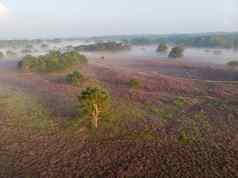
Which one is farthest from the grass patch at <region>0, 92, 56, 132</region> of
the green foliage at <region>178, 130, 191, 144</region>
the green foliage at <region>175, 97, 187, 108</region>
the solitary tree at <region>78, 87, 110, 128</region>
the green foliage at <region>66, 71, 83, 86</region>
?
the green foliage at <region>175, 97, 187, 108</region>

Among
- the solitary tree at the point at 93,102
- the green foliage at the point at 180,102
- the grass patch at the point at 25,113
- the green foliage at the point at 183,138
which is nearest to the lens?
the green foliage at the point at 183,138

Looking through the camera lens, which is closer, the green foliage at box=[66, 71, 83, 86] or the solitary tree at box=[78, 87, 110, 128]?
the solitary tree at box=[78, 87, 110, 128]

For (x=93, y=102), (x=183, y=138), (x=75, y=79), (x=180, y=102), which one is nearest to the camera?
(x=183, y=138)

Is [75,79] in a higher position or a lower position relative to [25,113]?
higher

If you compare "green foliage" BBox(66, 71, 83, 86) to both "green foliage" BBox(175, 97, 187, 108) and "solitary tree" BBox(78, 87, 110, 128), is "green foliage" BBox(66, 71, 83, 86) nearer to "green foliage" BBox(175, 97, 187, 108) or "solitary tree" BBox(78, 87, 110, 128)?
"solitary tree" BBox(78, 87, 110, 128)

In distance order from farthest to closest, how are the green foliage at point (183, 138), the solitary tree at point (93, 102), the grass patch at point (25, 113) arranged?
the grass patch at point (25, 113) → the solitary tree at point (93, 102) → the green foliage at point (183, 138)

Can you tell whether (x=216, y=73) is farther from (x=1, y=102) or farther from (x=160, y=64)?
(x=1, y=102)

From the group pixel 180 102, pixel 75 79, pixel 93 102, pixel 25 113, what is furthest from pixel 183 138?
pixel 75 79

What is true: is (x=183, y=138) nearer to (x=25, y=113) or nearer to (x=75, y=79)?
(x=25, y=113)

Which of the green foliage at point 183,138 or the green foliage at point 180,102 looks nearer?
the green foliage at point 183,138

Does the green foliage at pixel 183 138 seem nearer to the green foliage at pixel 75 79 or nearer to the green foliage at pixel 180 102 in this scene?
the green foliage at pixel 180 102

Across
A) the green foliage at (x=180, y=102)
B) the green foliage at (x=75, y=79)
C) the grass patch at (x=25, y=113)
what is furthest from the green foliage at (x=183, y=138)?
the green foliage at (x=75, y=79)
